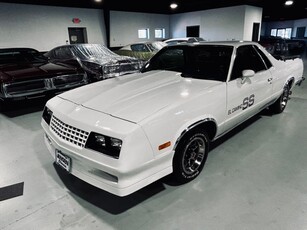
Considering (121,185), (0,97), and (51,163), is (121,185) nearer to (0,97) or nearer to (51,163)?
(51,163)

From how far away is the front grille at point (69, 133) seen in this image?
1.79 meters

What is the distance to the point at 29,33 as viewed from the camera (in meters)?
11.9

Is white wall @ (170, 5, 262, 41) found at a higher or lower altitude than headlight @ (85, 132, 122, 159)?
higher

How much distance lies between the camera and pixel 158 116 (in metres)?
1.79

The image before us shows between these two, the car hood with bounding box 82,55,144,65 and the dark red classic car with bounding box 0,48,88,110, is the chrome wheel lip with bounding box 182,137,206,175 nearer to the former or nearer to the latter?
the dark red classic car with bounding box 0,48,88,110

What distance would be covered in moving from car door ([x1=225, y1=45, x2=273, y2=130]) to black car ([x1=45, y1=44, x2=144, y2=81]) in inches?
153

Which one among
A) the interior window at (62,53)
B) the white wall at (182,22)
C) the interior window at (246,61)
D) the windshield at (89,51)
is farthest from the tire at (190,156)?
the white wall at (182,22)

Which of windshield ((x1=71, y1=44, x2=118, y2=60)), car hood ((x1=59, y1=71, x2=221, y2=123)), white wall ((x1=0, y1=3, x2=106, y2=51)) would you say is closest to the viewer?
car hood ((x1=59, y1=71, x2=221, y2=123))

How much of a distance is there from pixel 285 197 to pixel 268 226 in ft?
1.53

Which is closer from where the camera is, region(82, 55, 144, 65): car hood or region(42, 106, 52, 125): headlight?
region(42, 106, 52, 125): headlight

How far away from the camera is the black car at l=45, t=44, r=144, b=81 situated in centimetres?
595

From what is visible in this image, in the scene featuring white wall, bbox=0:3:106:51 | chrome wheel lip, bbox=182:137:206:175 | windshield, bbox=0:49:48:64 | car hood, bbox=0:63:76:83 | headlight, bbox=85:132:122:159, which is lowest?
chrome wheel lip, bbox=182:137:206:175

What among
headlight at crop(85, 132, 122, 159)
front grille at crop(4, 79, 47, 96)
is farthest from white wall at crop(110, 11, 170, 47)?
headlight at crop(85, 132, 122, 159)

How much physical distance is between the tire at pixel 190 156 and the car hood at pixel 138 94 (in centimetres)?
39
